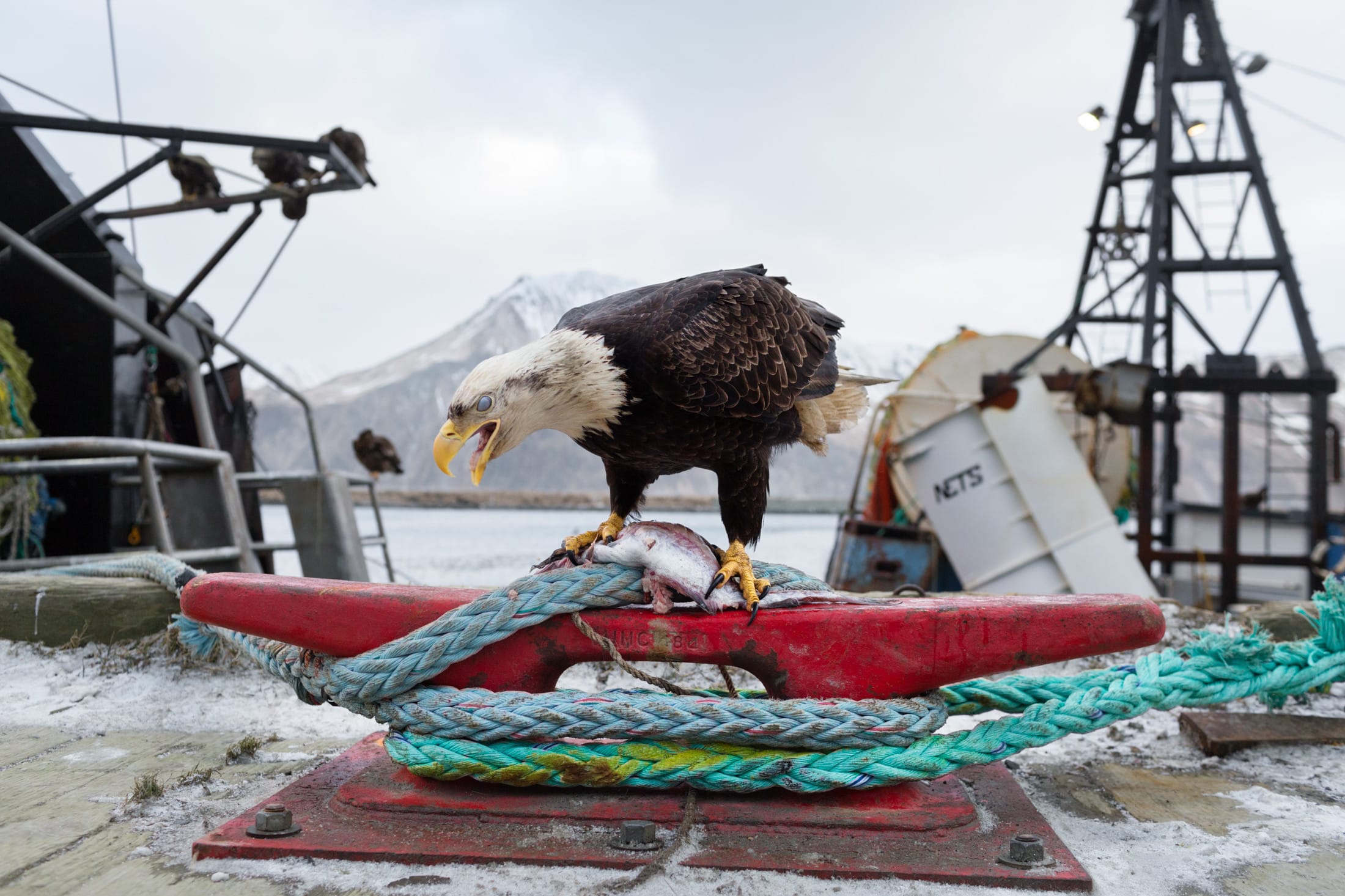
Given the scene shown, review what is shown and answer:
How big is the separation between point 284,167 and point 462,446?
4.66 metres

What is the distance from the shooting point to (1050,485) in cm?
828

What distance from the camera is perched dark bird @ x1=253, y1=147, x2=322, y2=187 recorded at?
574cm

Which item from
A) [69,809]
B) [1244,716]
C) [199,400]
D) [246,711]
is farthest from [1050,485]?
[69,809]

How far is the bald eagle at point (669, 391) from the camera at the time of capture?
200 cm

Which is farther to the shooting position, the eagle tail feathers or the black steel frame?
the black steel frame

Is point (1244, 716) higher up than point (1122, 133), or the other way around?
point (1122, 133)

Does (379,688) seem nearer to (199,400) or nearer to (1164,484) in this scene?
(199,400)

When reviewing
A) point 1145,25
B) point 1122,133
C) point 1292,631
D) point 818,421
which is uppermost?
point 1145,25

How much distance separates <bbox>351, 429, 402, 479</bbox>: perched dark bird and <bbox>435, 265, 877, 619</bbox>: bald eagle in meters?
5.66

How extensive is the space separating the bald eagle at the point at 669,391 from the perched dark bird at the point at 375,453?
18.6 feet

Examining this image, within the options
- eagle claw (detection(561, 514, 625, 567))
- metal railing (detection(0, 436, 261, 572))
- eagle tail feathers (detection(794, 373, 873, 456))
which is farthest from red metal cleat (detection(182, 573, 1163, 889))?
metal railing (detection(0, 436, 261, 572))

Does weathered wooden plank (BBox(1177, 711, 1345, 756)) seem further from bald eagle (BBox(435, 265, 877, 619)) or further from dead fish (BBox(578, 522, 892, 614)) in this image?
bald eagle (BBox(435, 265, 877, 619))

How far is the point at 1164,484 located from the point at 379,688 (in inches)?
521

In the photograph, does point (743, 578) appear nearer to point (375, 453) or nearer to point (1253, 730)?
point (1253, 730)
